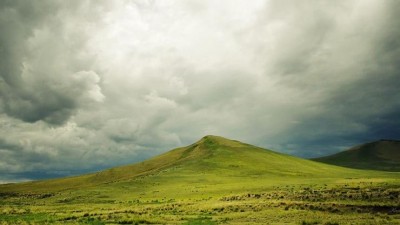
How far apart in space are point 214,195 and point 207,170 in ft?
179

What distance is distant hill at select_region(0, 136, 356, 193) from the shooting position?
113062 mm

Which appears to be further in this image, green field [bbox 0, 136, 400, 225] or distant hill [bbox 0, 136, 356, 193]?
distant hill [bbox 0, 136, 356, 193]

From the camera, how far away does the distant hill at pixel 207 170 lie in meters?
113

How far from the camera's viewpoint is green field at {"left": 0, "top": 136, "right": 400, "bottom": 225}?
128 ft

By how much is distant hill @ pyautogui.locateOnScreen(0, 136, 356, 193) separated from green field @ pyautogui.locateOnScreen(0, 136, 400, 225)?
0.34 metres

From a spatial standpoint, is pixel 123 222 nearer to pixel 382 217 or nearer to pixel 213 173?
pixel 382 217

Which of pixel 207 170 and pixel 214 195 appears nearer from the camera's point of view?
pixel 214 195

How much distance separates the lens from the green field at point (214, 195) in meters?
39.1

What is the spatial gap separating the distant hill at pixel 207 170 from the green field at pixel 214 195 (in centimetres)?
34

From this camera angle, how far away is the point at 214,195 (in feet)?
238

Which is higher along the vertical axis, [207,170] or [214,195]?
[207,170]

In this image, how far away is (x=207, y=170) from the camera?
5000 inches

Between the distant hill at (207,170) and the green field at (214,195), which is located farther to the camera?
the distant hill at (207,170)

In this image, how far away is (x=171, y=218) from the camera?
129ft
